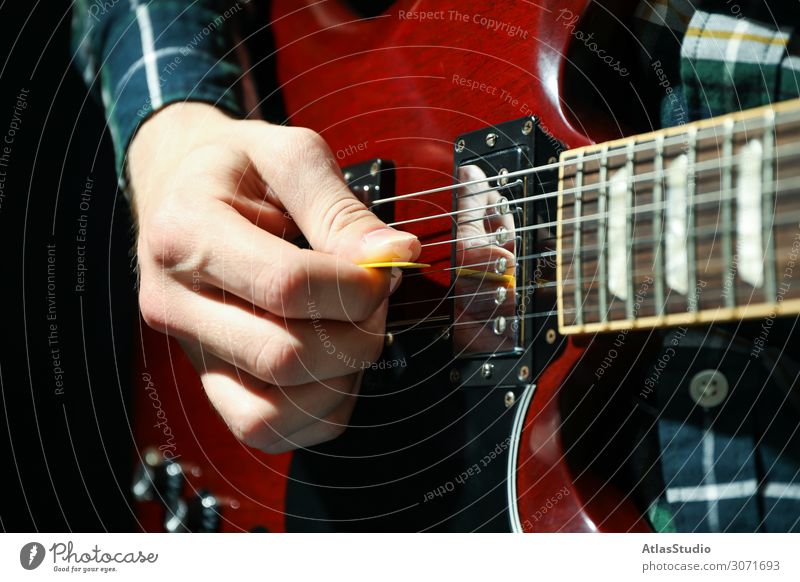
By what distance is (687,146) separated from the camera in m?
0.38

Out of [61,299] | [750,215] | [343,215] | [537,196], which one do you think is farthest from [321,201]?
[61,299]

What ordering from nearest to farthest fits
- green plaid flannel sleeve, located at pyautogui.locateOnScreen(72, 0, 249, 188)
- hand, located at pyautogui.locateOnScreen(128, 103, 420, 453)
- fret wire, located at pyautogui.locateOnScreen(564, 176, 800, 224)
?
fret wire, located at pyautogui.locateOnScreen(564, 176, 800, 224)
hand, located at pyautogui.locateOnScreen(128, 103, 420, 453)
green plaid flannel sleeve, located at pyautogui.locateOnScreen(72, 0, 249, 188)

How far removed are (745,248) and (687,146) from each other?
2.3 inches

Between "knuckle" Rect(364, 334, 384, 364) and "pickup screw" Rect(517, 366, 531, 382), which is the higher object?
"knuckle" Rect(364, 334, 384, 364)

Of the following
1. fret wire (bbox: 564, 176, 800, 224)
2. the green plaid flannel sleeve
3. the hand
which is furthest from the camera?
the green plaid flannel sleeve

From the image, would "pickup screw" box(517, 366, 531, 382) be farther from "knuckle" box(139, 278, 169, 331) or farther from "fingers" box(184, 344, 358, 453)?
"knuckle" box(139, 278, 169, 331)

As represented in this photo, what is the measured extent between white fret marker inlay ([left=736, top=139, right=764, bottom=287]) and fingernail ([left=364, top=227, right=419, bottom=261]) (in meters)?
0.17

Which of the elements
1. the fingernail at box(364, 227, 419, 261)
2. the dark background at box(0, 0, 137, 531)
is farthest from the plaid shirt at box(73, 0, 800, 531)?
the dark background at box(0, 0, 137, 531)

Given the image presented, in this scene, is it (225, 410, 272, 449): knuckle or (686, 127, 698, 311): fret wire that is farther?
(225, 410, 272, 449): knuckle

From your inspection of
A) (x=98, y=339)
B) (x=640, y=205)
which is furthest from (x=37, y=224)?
(x=640, y=205)

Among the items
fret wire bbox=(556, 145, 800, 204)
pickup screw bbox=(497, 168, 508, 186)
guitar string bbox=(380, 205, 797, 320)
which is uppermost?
pickup screw bbox=(497, 168, 508, 186)

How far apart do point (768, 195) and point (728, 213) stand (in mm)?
20

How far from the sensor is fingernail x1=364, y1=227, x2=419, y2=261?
17.1 inches

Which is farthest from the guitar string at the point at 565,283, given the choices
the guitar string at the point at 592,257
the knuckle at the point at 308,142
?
the knuckle at the point at 308,142
